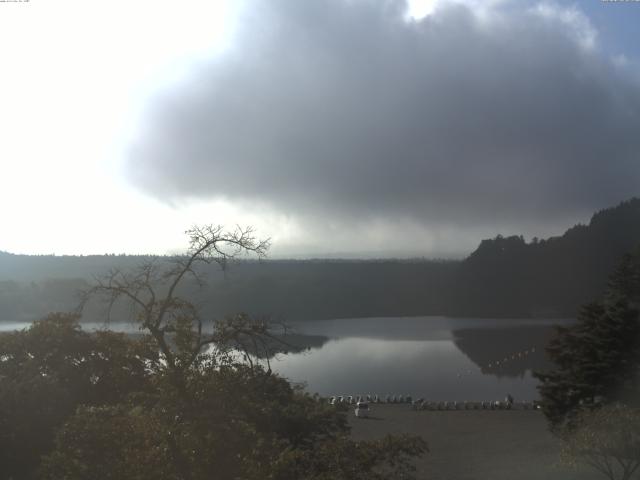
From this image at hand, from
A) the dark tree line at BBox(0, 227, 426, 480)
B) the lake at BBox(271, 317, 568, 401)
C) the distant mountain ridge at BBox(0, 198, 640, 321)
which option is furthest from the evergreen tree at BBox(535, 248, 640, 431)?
the distant mountain ridge at BBox(0, 198, 640, 321)

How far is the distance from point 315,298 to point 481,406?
5927 centimetres

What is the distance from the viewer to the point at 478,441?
15.3m

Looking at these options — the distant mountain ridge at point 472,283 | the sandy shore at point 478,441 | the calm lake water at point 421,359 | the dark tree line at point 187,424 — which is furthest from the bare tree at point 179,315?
the distant mountain ridge at point 472,283

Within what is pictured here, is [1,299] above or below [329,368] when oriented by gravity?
above

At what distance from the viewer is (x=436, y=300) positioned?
84500 millimetres

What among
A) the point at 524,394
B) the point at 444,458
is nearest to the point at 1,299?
the point at 524,394

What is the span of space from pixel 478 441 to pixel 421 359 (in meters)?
22.8

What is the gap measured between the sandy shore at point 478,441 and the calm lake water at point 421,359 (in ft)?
Result: 12.0

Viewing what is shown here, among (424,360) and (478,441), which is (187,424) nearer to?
(478,441)

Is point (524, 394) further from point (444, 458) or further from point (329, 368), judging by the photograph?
point (444, 458)

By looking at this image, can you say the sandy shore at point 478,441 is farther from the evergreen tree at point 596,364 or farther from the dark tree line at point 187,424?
the dark tree line at point 187,424

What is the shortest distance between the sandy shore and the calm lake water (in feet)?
12.0

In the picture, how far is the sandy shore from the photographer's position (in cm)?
1197

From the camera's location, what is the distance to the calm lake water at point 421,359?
2758 cm
